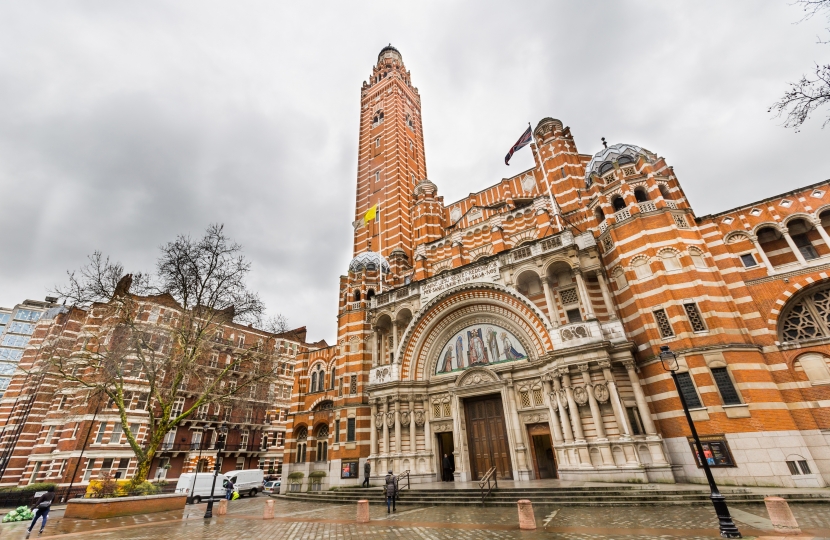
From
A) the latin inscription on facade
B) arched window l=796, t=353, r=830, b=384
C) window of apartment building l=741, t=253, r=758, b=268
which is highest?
the latin inscription on facade

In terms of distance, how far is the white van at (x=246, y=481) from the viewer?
96.4ft

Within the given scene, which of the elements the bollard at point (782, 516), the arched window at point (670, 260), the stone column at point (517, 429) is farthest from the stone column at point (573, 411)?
the bollard at point (782, 516)

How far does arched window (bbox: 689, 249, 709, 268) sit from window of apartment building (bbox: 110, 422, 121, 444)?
1774 inches

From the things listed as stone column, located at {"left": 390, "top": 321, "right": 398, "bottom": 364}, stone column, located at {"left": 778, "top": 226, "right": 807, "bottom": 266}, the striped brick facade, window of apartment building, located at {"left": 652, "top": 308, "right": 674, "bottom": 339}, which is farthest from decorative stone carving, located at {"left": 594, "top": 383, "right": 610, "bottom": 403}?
stone column, located at {"left": 390, "top": 321, "right": 398, "bottom": 364}

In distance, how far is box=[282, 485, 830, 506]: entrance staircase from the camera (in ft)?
39.1

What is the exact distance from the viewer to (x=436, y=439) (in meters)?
22.2

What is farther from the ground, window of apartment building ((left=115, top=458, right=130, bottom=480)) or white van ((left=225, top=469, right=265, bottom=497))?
window of apartment building ((left=115, top=458, right=130, bottom=480))

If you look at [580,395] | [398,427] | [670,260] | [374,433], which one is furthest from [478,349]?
[670,260]

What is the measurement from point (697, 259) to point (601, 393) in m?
8.47

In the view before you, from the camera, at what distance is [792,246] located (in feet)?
58.5

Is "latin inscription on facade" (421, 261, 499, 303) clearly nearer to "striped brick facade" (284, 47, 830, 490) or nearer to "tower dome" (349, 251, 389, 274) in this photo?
"striped brick facade" (284, 47, 830, 490)

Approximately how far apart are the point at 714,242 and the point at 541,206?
10.4 meters

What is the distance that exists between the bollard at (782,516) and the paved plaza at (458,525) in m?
0.23

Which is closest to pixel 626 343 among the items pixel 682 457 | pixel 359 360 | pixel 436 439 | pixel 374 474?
pixel 682 457
